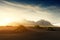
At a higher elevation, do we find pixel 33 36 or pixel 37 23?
pixel 37 23

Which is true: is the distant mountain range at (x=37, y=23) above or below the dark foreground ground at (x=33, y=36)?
above

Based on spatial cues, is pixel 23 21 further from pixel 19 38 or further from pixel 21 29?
pixel 19 38

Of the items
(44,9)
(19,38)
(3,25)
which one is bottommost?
(19,38)

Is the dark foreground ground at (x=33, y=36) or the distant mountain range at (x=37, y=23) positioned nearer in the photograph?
the dark foreground ground at (x=33, y=36)

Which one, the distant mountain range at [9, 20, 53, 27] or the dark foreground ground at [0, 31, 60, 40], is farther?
the distant mountain range at [9, 20, 53, 27]

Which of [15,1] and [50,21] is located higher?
[15,1]

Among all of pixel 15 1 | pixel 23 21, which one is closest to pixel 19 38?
pixel 23 21

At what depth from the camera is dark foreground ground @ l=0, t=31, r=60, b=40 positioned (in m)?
4.00

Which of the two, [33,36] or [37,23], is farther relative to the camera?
[37,23]

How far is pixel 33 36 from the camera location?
4078 millimetres

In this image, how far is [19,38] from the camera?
13.1ft

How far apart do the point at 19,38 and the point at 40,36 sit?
1.58 feet

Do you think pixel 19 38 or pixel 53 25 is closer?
pixel 19 38

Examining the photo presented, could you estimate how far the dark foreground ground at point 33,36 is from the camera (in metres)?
4.00
